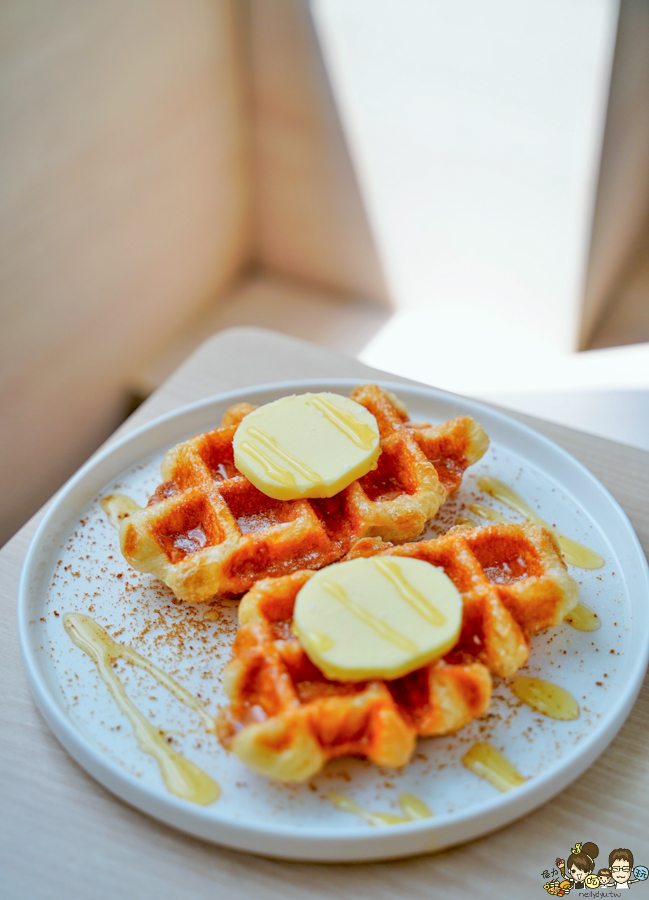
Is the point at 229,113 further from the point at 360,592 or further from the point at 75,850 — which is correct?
the point at 75,850

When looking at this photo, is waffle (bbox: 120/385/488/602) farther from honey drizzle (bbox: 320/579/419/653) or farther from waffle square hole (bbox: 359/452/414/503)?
honey drizzle (bbox: 320/579/419/653)

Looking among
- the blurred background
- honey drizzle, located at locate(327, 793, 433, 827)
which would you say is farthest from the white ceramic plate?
the blurred background

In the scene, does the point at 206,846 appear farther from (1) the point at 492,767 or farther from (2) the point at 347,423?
(2) the point at 347,423

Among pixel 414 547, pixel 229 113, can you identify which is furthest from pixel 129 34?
pixel 414 547

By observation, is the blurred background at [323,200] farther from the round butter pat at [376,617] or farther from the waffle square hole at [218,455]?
the round butter pat at [376,617]

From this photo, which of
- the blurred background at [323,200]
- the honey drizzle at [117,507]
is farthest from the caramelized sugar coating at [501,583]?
the blurred background at [323,200]

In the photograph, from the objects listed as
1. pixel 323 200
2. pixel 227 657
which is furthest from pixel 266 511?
pixel 323 200
